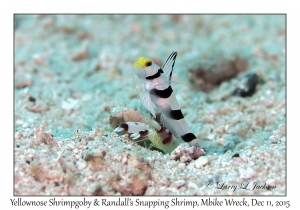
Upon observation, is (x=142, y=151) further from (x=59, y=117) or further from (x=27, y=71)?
(x=27, y=71)

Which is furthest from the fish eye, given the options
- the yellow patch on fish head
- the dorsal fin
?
the dorsal fin

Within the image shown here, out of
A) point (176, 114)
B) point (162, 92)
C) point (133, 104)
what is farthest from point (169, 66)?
point (133, 104)

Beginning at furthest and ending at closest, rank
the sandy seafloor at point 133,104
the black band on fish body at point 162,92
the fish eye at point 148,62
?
the black band on fish body at point 162,92 → the fish eye at point 148,62 → the sandy seafloor at point 133,104

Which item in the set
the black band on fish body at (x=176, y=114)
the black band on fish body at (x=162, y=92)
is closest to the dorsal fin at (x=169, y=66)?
the black band on fish body at (x=162, y=92)

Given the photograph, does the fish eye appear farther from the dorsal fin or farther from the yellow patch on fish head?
the dorsal fin

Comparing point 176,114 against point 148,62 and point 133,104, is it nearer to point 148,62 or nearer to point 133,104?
point 148,62

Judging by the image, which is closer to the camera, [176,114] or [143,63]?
[143,63]

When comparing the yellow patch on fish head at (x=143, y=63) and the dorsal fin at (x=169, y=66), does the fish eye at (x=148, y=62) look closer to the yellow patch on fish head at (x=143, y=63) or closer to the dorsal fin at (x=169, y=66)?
the yellow patch on fish head at (x=143, y=63)

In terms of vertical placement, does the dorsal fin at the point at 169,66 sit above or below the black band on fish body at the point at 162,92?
above
